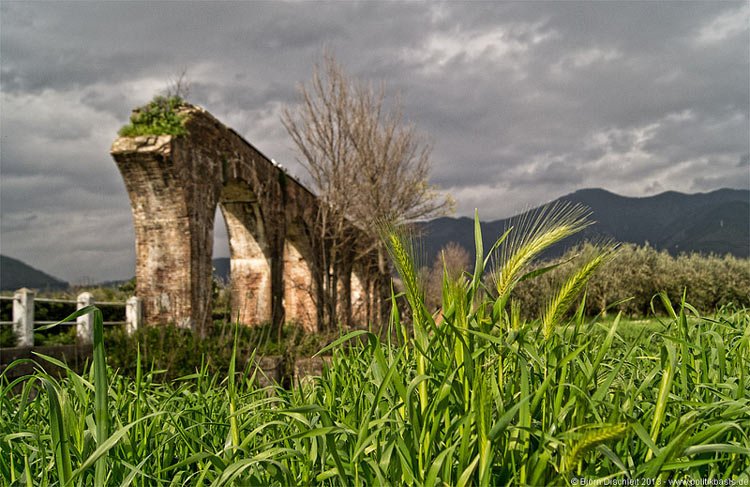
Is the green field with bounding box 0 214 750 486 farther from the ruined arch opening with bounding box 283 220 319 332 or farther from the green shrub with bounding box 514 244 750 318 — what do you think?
the green shrub with bounding box 514 244 750 318

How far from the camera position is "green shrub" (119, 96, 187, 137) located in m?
9.25

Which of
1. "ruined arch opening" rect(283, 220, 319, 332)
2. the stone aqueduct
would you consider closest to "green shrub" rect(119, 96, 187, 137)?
the stone aqueduct

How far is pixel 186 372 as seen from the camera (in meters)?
7.25

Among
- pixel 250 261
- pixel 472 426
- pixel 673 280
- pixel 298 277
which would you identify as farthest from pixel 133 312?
pixel 673 280

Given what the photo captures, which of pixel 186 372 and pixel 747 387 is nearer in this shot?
pixel 747 387

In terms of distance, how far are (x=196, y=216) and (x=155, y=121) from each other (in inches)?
61.5

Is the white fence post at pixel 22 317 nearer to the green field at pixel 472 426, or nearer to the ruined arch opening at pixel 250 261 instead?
the ruined arch opening at pixel 250 261

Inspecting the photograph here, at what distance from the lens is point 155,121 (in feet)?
30.7

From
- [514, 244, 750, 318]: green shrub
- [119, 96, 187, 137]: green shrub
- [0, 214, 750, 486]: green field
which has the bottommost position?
[514, 244, 750, 318]: green shrub

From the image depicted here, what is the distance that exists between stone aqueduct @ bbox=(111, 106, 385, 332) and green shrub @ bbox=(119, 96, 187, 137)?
4.9 inches

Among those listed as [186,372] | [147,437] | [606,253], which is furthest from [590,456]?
[186,372]

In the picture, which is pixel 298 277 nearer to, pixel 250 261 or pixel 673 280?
pixel 250 261

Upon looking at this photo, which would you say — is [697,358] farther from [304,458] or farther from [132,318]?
[132,318]

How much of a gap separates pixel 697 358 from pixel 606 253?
773 millimetres
